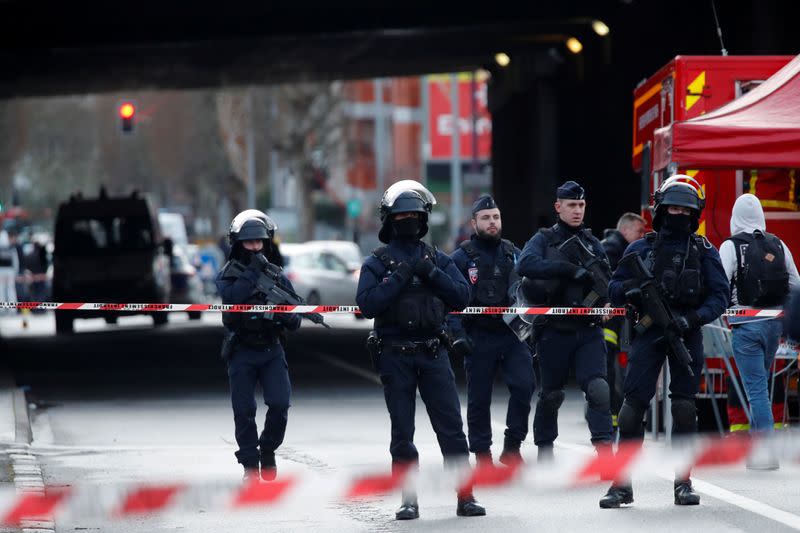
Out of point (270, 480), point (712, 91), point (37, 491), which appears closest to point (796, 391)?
point (712, 91)

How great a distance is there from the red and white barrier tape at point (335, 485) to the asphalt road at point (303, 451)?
3.4 inches

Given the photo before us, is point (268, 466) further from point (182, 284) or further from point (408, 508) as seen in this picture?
point (182, 284)

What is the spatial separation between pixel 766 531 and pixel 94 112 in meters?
81.8

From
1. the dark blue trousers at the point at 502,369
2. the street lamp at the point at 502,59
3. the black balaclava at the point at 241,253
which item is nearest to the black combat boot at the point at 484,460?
the dark blue trousers at the point at 502,369

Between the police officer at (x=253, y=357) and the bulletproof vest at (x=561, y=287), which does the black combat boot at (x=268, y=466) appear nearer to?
the police officer at (x=253, y=357)

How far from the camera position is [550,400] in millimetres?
10625

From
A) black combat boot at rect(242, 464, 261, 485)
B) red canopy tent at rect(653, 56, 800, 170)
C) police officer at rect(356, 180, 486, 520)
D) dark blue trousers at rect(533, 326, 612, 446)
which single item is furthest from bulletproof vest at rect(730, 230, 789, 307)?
black combat boot at rect(242, 464, 261, 485)

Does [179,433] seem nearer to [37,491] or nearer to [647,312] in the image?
[37,491]

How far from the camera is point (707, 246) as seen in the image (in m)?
9.65

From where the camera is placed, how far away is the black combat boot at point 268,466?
10.5 metres

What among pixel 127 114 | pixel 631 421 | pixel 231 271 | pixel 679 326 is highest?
pixel 127 114

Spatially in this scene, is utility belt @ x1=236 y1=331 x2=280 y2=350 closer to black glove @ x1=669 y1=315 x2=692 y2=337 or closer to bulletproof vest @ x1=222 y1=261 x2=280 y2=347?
bulletproof vest @ x1=222 y1=261 x2=280 y2=347

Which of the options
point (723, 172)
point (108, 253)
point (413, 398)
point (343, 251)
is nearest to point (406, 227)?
point (413, 398)

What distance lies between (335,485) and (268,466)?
47 centimetres
